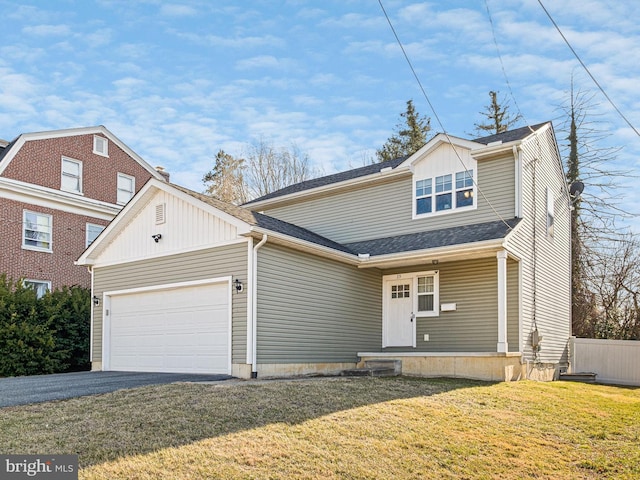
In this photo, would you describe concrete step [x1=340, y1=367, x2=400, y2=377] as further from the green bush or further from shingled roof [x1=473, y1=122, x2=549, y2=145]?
the green bush

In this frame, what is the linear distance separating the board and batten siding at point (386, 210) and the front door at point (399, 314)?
1.49 metres

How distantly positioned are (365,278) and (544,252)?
509 cm

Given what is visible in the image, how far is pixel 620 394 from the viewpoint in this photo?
1273cm

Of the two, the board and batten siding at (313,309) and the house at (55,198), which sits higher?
the house at (55,198)

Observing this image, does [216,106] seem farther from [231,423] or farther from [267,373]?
[231,423]

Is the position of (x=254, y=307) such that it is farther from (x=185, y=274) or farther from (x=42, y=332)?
(x=42, y=332)

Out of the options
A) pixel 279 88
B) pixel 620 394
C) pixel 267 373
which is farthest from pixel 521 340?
pixel 279 88

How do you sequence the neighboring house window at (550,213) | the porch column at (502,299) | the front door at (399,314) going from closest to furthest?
the porch column at (502,299) < the front door at (399,314) < the neighboring house window at (550,213)

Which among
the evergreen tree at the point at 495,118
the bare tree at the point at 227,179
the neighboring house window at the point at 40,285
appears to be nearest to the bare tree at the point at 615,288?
the evergreen tree at the point at 495,118

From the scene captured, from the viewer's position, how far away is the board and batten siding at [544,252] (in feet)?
46.5

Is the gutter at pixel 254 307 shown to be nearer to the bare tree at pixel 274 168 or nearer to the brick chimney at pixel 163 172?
the brick chimney at pixel 163 172

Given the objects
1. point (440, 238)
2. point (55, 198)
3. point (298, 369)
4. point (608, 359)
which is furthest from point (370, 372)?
point (55, 198)

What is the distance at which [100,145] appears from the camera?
2400 cm

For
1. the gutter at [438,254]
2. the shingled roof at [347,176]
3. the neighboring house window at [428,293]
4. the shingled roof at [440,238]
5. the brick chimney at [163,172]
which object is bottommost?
the neighboring house window at [428,293]
